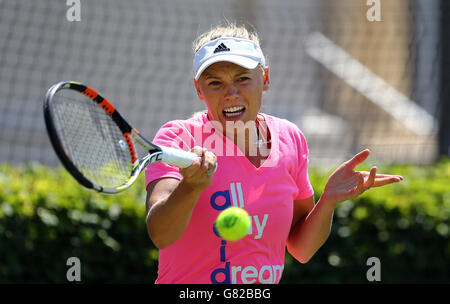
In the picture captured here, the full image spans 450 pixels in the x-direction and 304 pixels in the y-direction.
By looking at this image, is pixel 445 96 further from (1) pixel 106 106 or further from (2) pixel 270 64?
(1) pixel 106 106

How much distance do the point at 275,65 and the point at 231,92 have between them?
311 inches

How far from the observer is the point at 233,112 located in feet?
9.38

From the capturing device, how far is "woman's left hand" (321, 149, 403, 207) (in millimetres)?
2951

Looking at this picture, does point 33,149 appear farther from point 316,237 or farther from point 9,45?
point 316,237

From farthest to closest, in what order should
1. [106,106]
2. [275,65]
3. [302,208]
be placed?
[275,65] < [302,208] < [106,106]

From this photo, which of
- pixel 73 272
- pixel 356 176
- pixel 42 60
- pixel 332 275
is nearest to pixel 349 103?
pixel 42 60

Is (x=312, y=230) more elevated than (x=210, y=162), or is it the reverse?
(x=210, y=162)

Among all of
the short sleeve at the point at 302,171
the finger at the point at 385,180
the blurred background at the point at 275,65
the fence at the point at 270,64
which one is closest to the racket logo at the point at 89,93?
the short sleeve at the point at 302,171

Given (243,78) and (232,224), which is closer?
(232,224)

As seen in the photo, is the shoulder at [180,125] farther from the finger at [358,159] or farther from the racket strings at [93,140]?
the finger at [358,159]

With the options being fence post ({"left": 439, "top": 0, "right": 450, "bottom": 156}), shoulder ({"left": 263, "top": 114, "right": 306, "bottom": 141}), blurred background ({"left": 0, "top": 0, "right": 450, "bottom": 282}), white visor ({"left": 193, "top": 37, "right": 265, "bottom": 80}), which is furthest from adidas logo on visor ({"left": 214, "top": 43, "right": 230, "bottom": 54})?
fence post ({"left": 439, "top": 0, "right": 450, "bottom": 156})

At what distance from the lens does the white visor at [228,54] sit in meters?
2.84

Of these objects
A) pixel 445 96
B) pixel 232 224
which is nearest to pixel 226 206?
pixel 232 224
